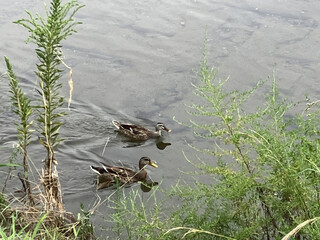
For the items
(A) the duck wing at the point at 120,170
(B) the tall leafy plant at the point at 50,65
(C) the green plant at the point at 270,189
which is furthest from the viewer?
(A) the duck wing at the point at 120,170

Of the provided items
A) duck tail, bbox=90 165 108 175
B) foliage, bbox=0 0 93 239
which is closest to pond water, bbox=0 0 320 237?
duck tail, bbox=90 165 108 175

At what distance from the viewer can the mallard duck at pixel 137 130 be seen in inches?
394

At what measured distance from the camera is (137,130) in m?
10.2

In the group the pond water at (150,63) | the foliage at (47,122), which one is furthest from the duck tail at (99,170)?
the foliage at (47,122)

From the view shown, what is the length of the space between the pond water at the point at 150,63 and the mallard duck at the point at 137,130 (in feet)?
0.60

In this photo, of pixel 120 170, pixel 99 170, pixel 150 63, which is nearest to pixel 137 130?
pixel 120 170

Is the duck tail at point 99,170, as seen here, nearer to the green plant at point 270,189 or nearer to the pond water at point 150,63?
the pond water at point 150,63

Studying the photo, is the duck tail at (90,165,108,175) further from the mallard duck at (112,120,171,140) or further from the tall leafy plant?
the tall leafy plant

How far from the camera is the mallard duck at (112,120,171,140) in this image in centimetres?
1001

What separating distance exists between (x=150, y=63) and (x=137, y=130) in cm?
221

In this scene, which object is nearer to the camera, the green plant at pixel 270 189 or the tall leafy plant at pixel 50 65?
the green plant at pixel 270 189

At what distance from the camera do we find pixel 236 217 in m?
5.07

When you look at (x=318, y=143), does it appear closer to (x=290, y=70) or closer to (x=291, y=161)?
(x=291, y=161)

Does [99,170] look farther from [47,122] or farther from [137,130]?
[47,122]
